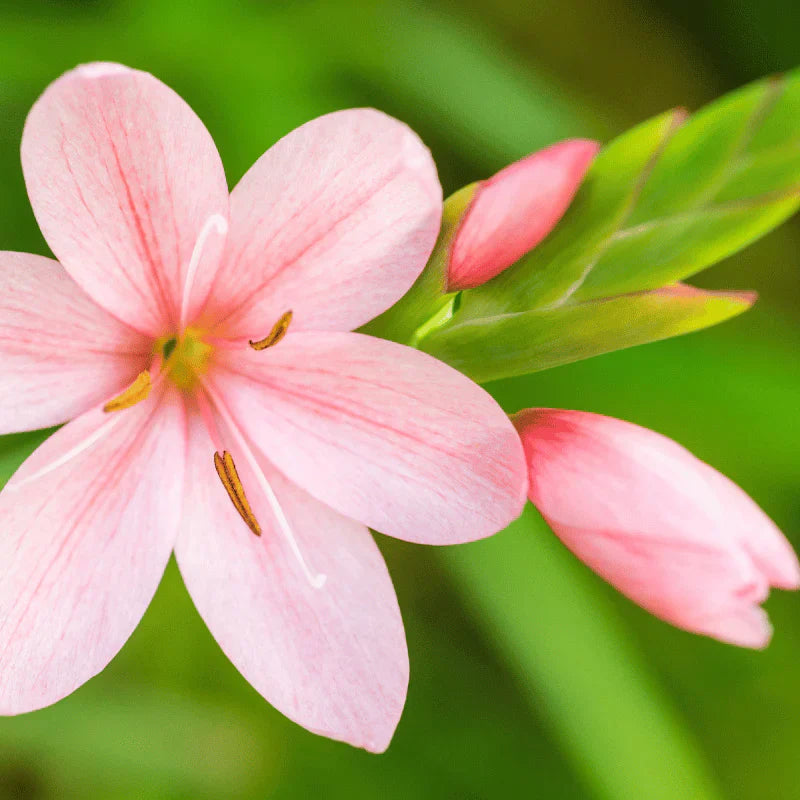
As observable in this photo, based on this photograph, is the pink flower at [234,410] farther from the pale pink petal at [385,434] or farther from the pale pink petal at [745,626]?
the pale pink petal at [745,626]

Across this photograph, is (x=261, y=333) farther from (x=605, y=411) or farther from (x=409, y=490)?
(x=605, y=411)

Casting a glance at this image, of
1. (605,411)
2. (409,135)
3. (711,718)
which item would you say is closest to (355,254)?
(409,135)

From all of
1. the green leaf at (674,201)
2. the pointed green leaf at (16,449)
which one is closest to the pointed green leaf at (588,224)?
the green leaf at (674,201)

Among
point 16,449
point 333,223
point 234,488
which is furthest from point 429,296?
point 16,449

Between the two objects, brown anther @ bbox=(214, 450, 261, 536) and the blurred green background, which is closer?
brown anther @ bbox=(214, 450, 261, 536)

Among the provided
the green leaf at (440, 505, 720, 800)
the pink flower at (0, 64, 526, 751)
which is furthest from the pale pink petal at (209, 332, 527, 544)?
the green leaf at (440, 505, 720, 800)

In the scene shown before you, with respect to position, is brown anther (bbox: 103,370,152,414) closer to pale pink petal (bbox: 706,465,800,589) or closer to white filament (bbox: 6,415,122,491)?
white filament (bbox: 6,415,122,491)
